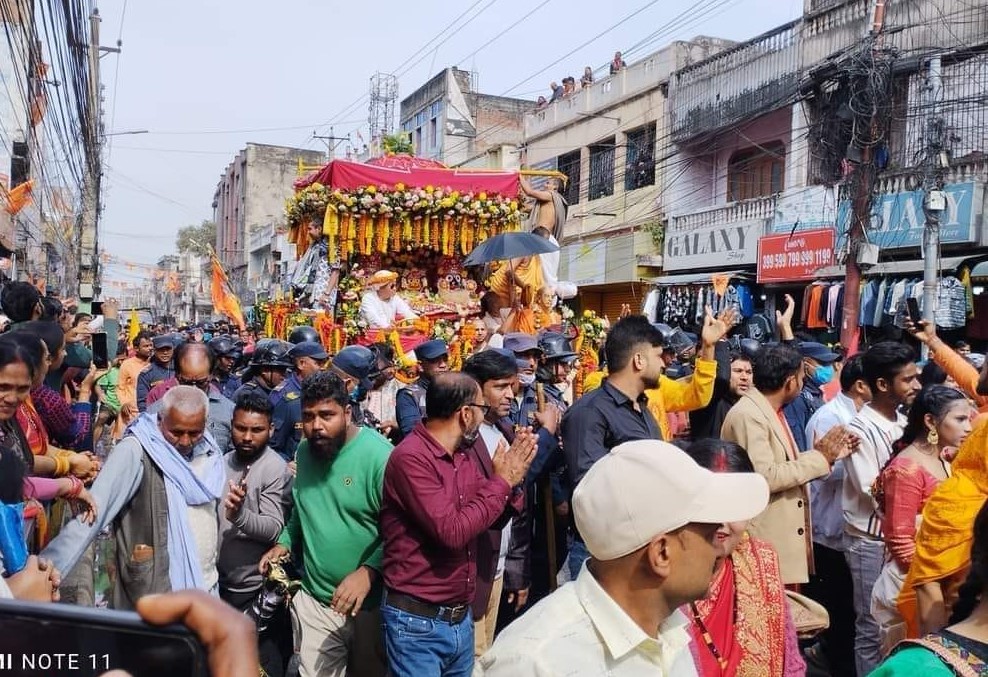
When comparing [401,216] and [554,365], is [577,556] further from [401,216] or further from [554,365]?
[401,216]

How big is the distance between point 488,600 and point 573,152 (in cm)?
2324

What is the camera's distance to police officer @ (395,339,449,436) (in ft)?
18.4

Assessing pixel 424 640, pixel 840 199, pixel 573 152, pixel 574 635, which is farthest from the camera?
pixel 573 152

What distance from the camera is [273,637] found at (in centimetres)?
409

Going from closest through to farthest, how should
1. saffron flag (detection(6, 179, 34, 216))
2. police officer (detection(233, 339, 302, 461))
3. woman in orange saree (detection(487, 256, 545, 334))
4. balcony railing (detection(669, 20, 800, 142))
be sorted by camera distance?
police officer (detection(233, 339, 302, 461))
woman in orange saree (detection(487, 256, 545, 334))
saffron flag (detection(6, 179, 34, 216))
balcony railing (detection(669, 20, 800, 142))

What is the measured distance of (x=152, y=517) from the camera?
3.44 m

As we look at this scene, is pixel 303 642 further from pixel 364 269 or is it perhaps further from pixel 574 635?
pixel 364 269

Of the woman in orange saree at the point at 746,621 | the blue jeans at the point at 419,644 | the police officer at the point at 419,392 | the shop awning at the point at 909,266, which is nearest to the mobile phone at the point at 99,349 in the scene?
the police officer at the point at 419,392

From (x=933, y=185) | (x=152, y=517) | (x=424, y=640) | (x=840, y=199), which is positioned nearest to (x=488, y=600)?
(x=424, y=640)

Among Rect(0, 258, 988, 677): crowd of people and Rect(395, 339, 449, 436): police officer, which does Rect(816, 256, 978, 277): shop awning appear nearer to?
Rect(0, 258, 988, 677): crowd of people

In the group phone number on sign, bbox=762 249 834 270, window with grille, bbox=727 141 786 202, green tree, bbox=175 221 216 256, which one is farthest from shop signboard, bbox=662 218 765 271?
green tree, bbox=175 221 216 256

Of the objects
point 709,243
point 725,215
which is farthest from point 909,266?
point 709,243

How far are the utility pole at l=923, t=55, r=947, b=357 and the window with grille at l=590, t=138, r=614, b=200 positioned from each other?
34.0 feet

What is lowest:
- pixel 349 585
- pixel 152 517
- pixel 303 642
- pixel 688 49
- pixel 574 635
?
pixel 303 642
